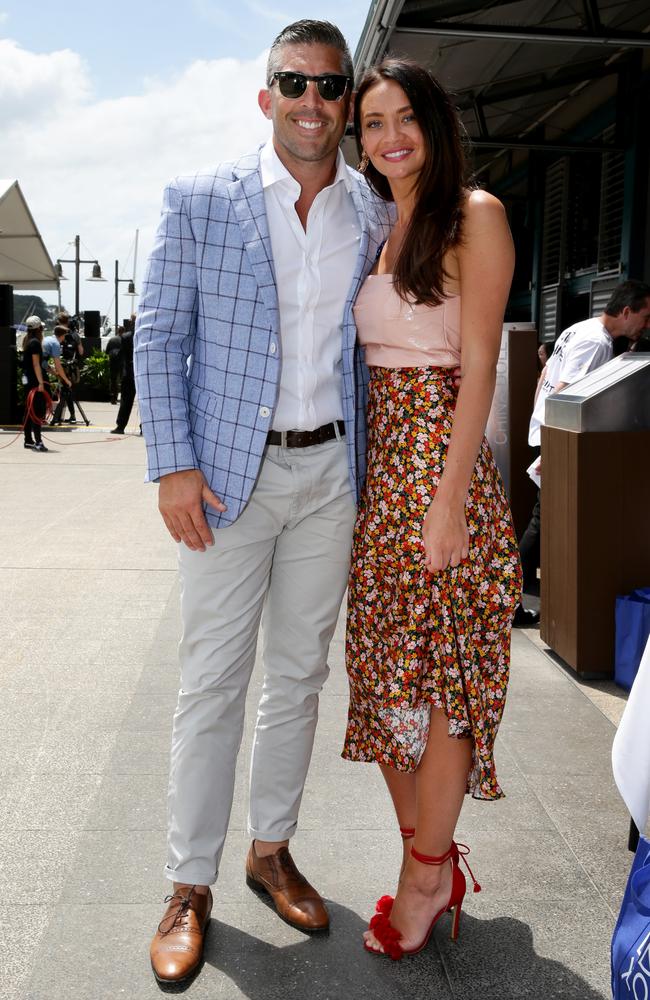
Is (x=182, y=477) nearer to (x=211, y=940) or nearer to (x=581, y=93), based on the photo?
(x=211, y=940)

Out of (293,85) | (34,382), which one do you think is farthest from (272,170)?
(34,382)

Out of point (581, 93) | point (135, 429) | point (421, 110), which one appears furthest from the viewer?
point (135, 429)

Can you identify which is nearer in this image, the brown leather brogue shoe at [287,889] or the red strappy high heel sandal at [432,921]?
the red strappy high heel sandal at [432,921]

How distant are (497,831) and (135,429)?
16.7m

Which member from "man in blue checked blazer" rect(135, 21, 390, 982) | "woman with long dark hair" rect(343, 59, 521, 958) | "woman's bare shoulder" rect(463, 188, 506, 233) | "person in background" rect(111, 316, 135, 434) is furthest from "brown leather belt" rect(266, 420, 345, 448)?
"person in background" rect(111, 316, 135, 434)

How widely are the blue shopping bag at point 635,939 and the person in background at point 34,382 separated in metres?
13.8

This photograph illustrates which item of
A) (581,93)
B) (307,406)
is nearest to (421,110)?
(307,406)

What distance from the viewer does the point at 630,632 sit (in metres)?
4.48

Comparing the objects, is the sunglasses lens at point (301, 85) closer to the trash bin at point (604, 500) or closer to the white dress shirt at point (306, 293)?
the white dress shirt at point (306, 293)

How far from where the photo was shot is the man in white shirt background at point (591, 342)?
573cm

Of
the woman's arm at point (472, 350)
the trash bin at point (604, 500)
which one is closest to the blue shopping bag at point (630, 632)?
the trash bin at point (604, 500)

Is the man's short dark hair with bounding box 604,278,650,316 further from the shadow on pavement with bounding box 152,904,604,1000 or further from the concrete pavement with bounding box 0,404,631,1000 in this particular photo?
the shadow on pavement with bounding box 152,904,604,1000

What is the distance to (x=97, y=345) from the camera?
3247 centimetres

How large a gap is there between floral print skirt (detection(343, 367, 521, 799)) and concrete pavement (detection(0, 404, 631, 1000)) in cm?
44
